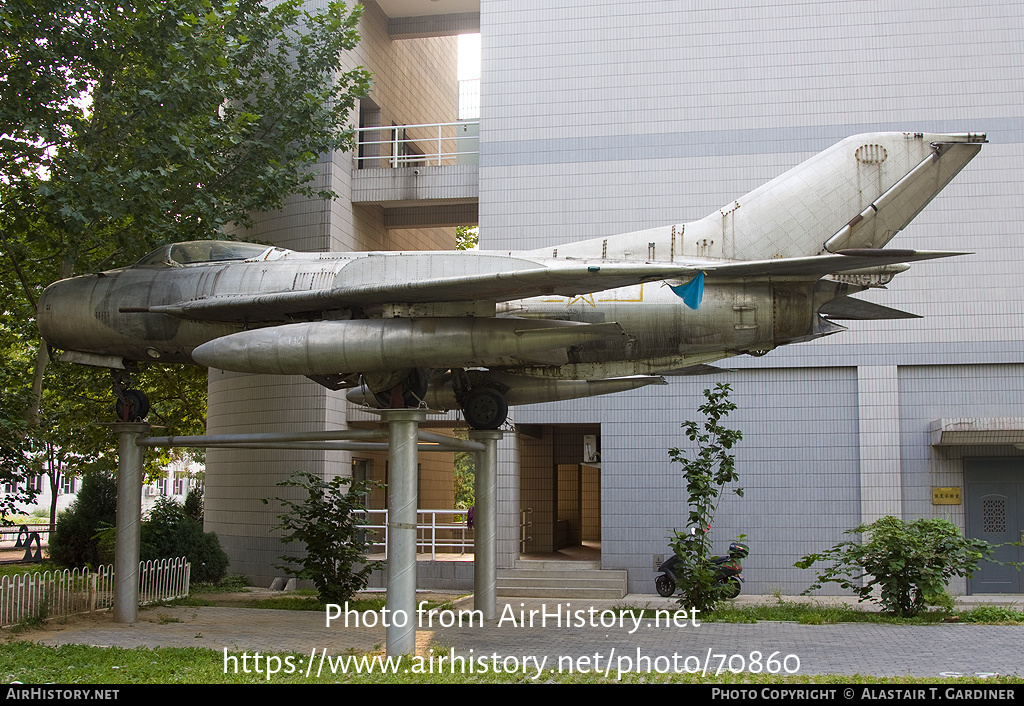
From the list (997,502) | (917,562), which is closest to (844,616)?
(917,562)

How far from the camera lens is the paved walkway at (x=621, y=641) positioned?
10.3 m

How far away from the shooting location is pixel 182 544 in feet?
63.7

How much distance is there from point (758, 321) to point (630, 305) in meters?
1.68

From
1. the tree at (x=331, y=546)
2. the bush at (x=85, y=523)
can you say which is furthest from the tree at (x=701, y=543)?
the bush at (x=85, y=523)

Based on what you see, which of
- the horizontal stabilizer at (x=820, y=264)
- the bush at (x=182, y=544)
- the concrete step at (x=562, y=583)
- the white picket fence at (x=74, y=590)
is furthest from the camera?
the bush at (x=182, y=544)

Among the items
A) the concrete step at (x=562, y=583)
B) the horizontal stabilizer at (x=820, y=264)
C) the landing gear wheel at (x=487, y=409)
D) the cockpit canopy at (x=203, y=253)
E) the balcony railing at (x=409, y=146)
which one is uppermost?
the balcony railing at (x=409, y=146)

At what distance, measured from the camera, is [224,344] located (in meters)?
11.4

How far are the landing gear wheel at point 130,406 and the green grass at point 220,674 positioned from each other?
166 inches

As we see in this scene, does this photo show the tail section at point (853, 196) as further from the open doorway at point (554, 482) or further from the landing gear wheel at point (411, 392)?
the open doorway at point (554, 482)

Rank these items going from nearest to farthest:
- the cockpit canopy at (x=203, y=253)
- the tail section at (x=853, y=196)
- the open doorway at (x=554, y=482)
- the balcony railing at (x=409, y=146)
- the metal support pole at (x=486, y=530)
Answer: the tail section at (x=853, y=196), the cockpit canopy at (x=203, y=253), the metal support pole at (x=486, y=530), the balcony railing at (x=409, y=146), the open doorway at (x=554, y=482)

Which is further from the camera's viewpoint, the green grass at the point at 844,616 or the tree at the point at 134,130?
the tree at the point at 134,130

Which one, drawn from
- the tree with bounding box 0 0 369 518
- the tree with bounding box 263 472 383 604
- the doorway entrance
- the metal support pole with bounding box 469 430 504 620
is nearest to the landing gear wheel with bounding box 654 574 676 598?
the metal support pole with bounding box 469 430 504 620

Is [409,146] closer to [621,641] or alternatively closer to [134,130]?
[134,130]

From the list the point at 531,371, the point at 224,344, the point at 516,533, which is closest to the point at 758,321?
the point at 531,371
